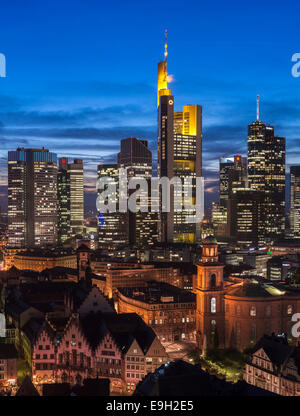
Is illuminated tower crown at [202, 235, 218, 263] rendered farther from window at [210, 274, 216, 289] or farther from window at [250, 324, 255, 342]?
window at [250, 324, 255, 342]

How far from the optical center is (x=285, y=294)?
81.1 metres

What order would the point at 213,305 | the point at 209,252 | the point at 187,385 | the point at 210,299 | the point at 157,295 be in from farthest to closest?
the point at 157,295 < the point at 209,252 < the point at 213,305 < the point at 210,299 < the point at 187,385

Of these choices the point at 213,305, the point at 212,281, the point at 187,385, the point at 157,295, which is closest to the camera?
the point at 187,385

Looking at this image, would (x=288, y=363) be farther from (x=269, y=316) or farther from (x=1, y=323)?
(x=1, y=323)

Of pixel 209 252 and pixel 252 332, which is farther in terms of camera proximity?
pixel 209 252

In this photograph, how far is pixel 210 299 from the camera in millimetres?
79312

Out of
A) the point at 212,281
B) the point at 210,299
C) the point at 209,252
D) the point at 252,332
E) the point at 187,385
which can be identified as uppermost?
the point at 209,252

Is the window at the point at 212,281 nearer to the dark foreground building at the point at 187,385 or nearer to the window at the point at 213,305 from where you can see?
the window at the point at 213,305

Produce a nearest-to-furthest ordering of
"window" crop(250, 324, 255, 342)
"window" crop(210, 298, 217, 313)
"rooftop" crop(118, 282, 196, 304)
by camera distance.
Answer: "window" crop(250, 324, 255, 342) → "window" crop(210, 298, 217, 313) → "rooftop" crop(118, 282, 196, 304)

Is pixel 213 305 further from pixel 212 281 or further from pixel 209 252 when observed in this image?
pixel 209 252

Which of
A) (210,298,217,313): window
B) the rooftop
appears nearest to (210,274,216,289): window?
(210,298,217,313): window

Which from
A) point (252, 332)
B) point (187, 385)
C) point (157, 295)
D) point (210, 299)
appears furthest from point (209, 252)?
point (187, 385)

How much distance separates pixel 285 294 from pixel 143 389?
41640 millimetres

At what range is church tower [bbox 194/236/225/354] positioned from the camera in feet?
259
